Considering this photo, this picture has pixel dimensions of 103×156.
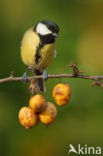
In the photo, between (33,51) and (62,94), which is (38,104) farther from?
(33,51)

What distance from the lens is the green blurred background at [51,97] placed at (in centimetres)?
366

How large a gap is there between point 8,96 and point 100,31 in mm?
1144

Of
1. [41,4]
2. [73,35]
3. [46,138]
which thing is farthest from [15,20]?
[46,138]

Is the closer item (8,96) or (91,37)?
(8,96)

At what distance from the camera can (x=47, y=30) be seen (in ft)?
10.6

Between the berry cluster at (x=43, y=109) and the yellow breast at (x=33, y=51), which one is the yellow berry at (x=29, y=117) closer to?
the berry cluster at (x=43, y=109)

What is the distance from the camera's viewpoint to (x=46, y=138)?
12.4 feet

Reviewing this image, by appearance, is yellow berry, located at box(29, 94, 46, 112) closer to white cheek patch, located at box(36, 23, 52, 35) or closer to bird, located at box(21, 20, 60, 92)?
bird, located at box(21, 20, 60, 92)

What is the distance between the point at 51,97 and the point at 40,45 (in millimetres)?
541

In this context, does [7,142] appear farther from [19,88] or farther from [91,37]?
[91,37]

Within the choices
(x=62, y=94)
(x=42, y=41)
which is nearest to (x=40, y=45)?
(x=42, y=41)

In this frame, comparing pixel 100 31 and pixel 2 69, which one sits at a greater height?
pixel 100 31

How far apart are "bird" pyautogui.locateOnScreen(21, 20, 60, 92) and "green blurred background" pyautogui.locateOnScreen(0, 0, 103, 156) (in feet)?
0.98

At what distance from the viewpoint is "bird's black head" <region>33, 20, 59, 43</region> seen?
3.19 metres
